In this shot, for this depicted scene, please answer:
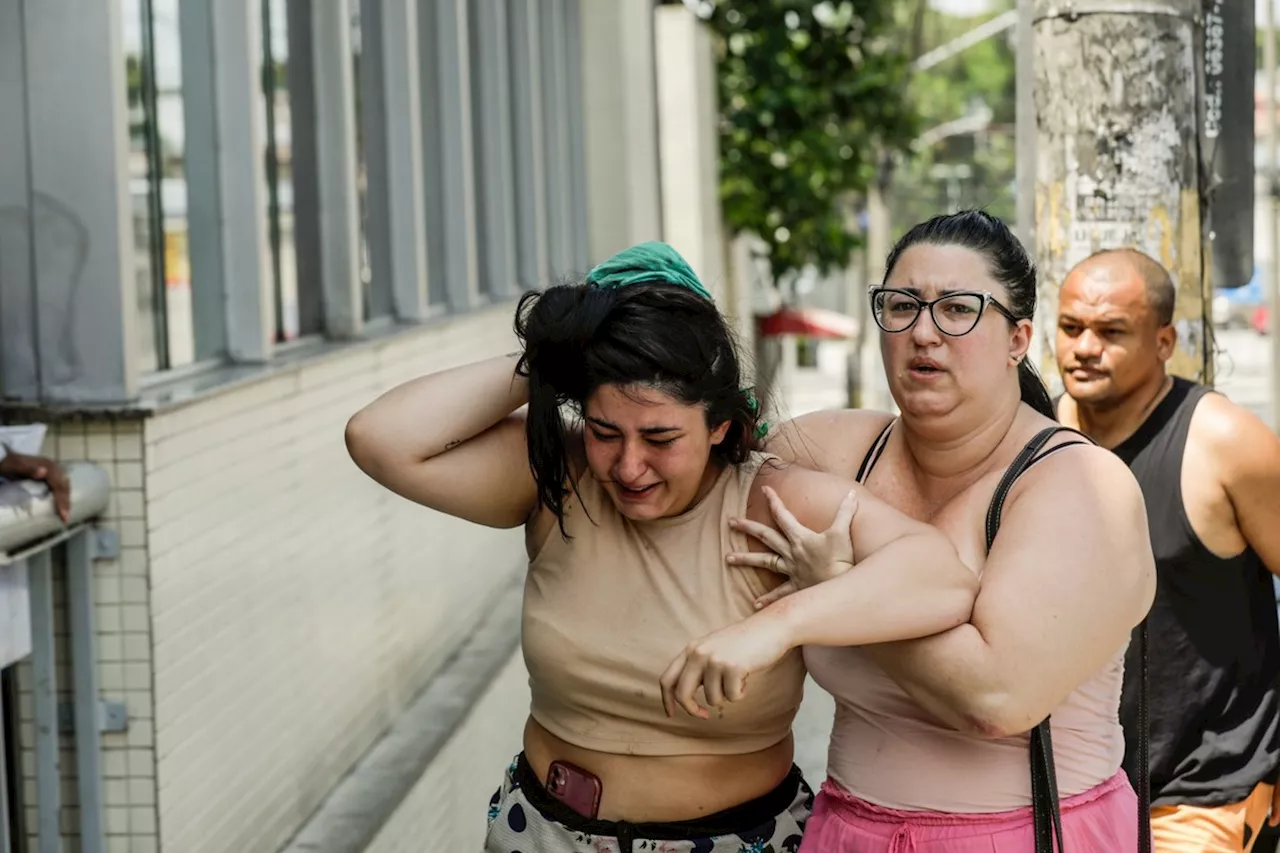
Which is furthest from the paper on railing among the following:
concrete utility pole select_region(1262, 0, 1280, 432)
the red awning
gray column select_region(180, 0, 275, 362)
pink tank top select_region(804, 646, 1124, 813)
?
the red awning

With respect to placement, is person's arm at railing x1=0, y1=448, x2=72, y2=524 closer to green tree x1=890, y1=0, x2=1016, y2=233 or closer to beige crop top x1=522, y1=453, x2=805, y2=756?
beige crop top x1=522, y1=453, x2=805, y2=756

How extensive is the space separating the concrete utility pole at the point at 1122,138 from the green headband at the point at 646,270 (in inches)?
60.0

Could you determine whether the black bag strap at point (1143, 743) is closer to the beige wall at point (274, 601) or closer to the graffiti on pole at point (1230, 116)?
the graffiti on pole at point (1230, 116)

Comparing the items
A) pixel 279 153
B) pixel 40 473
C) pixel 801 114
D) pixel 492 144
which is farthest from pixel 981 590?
pixel 801 114

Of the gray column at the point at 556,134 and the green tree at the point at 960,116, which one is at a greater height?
the green tree at the point at 960,116

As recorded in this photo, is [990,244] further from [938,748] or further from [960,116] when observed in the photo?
[960,116]

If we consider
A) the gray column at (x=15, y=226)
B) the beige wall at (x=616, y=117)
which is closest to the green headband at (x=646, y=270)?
the gray column at (x=15, y=226)

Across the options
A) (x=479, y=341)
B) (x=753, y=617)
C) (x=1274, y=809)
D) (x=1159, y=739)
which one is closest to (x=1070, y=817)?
(x=753, y=617)

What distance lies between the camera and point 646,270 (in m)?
2.77

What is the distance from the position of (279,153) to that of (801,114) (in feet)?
37.3

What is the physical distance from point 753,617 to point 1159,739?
56.6 inches

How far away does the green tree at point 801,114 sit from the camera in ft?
56.6

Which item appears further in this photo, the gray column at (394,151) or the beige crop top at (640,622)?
the gray column at (394,151)

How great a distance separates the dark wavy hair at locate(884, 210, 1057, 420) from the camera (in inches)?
109
